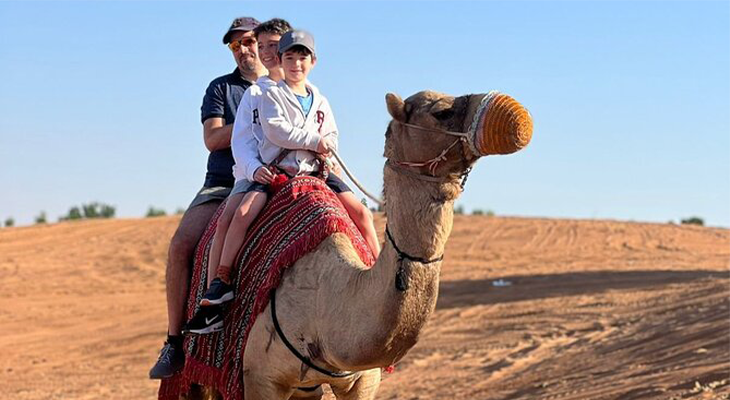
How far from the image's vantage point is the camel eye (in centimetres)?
482

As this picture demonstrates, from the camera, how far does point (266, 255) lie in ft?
20.2

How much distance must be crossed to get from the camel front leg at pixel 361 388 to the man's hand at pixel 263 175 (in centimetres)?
124

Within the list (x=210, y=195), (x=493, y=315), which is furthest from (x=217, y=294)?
(x=493, y=315)

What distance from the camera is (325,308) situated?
18.1 feet

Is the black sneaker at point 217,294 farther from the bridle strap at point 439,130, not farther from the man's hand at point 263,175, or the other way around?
the bridle strap at point 439,130

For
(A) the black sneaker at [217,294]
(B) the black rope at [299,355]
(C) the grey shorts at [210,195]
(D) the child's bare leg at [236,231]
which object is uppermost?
(C) the grey shorts at [210,195]

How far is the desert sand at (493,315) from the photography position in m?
12.3

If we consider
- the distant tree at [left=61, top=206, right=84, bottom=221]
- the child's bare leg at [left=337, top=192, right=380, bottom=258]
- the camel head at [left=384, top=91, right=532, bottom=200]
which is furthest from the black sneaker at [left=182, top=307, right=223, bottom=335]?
the distant tree at [left=61, top=206, right=84, bottom=221]

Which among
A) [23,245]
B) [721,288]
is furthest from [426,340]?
[23,245]

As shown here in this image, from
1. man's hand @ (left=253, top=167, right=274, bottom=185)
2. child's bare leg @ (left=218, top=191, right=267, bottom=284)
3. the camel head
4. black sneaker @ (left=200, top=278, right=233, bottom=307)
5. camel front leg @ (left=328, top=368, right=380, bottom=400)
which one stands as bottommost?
camel front leg @ (left=328, top=368, right=380, bottom=400)

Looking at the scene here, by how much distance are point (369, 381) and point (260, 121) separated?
1609 millimetres

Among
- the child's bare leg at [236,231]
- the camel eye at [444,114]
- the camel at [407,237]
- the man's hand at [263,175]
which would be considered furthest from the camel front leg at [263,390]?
the camel eye at [444,114]

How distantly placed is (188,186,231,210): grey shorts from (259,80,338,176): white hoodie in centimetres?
104

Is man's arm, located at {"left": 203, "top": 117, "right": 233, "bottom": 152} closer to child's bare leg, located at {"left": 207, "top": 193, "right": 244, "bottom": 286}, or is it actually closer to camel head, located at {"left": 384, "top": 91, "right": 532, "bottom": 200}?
child's bare leg, located at {"left": 207, "top": 193, "right": 244, "bottom": 286}
